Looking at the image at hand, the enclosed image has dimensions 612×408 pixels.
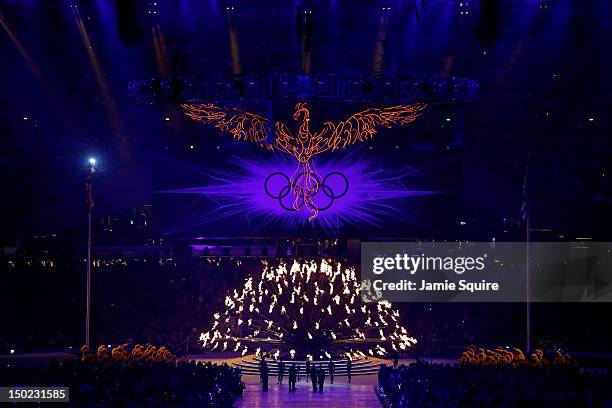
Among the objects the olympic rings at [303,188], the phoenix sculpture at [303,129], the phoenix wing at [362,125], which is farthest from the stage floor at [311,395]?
the phoenix wing at [362,125]

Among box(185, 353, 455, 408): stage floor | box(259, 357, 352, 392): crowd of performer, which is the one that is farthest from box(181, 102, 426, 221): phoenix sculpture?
box(185, 353, 455, 408): stage floor

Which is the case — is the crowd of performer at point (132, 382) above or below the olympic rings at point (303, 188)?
below

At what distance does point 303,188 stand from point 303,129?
8.51 ft

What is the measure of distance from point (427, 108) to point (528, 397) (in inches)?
789

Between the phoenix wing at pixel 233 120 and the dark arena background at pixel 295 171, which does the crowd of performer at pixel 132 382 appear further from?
the phoenix wing at pixel 233 120

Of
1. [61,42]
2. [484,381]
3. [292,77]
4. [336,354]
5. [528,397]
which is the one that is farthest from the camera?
[336,354]

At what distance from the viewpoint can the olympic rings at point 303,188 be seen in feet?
132

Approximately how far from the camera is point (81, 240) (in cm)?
4491

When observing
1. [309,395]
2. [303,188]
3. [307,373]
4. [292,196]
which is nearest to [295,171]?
[303,188]

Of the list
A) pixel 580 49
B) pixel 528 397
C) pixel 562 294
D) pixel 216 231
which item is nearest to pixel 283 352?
pixel 216 231

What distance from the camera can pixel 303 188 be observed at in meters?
40.2

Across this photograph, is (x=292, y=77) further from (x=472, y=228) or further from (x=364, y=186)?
(x=472, y=228)

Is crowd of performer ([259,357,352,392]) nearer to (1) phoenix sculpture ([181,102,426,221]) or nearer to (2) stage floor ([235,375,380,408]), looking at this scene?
(2) stage floor ([235,375,380,408])

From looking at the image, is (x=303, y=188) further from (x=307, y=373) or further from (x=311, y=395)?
(x=311, y=395)
